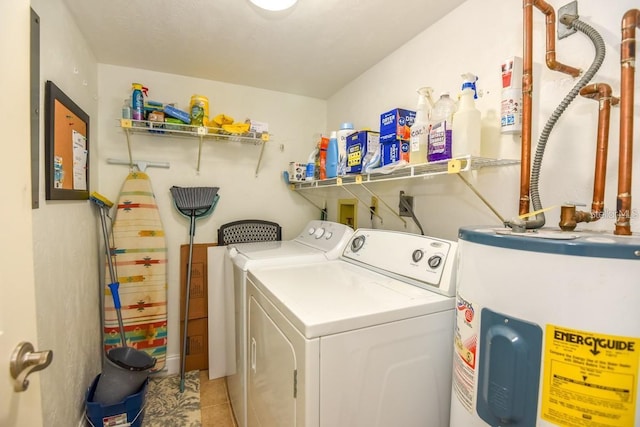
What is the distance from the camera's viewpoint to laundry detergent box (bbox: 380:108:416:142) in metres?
1.41

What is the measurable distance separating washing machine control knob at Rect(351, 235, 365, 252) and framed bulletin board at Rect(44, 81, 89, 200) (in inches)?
59.6

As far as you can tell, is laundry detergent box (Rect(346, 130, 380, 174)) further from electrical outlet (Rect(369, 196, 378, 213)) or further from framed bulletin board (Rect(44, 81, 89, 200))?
framed bulletin board (Rect(44, 81, 89, 200))

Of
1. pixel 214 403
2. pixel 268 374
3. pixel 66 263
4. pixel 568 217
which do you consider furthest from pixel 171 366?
pixel 568 217

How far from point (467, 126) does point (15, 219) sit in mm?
1418

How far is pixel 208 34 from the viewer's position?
177 cm

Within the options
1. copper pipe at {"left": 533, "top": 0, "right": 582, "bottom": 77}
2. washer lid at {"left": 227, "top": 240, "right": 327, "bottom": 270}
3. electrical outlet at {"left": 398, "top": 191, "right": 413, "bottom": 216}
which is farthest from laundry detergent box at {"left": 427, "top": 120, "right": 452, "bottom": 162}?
washer lid at {"left": 227, "top": 240, "right": 327, "bottom": 270}

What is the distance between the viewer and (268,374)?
A: 47.8 inches

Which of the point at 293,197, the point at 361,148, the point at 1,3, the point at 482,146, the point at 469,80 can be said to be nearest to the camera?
the point at 1,3

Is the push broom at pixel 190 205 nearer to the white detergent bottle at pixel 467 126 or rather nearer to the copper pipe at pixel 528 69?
the white detergent bottle at pixel 467 126

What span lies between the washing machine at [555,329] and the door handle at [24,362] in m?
1.06

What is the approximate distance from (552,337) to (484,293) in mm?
170

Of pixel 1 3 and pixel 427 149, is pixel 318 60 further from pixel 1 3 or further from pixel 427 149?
pixel 1 3

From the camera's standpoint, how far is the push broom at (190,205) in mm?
2273

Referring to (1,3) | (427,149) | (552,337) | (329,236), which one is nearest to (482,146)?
(427,149)
